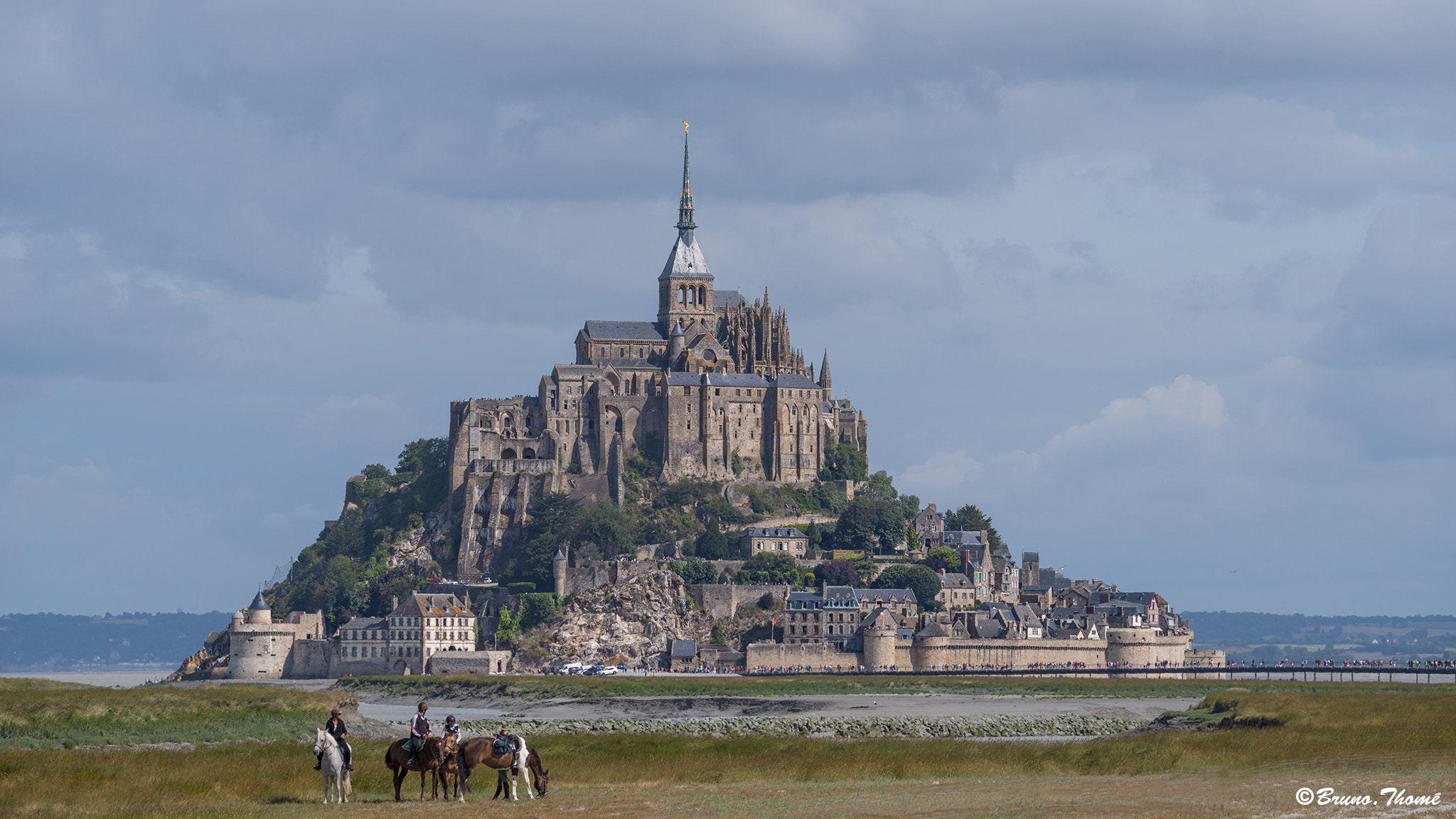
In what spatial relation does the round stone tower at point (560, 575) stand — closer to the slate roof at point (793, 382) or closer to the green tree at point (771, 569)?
the green tree at point (771, 569)

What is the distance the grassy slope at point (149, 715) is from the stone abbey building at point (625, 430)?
59.0 metres

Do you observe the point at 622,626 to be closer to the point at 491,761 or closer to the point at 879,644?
the point at 879,644

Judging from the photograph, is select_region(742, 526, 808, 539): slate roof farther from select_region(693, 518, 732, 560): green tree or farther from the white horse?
the white horse

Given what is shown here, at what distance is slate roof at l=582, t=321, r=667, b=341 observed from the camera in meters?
138

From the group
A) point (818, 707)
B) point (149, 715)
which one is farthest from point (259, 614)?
point (149, 715)

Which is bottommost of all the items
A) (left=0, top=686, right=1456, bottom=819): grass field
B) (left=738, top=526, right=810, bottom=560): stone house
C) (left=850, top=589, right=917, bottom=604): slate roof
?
(left=0, top=686, right=1456, bottom=819): grass field

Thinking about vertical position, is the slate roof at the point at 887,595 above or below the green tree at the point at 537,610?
above

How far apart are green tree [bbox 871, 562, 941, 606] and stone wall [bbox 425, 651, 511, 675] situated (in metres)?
24.7

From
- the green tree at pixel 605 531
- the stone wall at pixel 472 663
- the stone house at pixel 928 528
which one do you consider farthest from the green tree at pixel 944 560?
the stone wall at pixel 472 663

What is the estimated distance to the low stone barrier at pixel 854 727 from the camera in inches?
2350

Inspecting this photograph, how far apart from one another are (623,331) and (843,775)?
324 ft

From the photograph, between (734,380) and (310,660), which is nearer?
(310,660)

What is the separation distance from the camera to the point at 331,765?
113ft

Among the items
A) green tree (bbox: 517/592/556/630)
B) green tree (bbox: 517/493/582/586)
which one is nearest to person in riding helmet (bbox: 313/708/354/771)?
green tree (bbox: 517/592/556/630)
